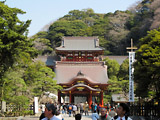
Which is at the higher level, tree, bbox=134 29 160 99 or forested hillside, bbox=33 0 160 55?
forested hillside, bbox=33 0 160 55

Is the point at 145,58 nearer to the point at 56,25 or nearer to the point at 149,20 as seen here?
the point at 149,20

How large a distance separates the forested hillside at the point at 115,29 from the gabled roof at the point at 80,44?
44.9ft

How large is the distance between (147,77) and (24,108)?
1015cm

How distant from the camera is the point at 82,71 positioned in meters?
42.7

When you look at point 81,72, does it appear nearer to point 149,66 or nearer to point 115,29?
point 149,66

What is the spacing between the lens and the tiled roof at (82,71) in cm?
4031

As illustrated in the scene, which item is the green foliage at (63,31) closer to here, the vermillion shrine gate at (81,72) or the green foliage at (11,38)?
the vermillion shrine gate at (81,72)

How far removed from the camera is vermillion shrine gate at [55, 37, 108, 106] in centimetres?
3759

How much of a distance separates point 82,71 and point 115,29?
96.4ft

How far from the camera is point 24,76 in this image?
108 feet

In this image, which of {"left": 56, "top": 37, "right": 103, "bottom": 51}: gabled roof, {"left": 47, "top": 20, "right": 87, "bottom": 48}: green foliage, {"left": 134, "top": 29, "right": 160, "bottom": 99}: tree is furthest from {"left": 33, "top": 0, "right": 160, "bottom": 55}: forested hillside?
{"left": 134, "top": 29, "right": 160, "bottom": 99}: tree

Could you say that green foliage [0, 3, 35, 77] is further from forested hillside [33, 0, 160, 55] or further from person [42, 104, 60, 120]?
forested hillside [33, 0, 160, 55]

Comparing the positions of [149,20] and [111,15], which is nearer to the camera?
[149,20]

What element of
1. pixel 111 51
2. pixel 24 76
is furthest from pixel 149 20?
pixel 24 76
